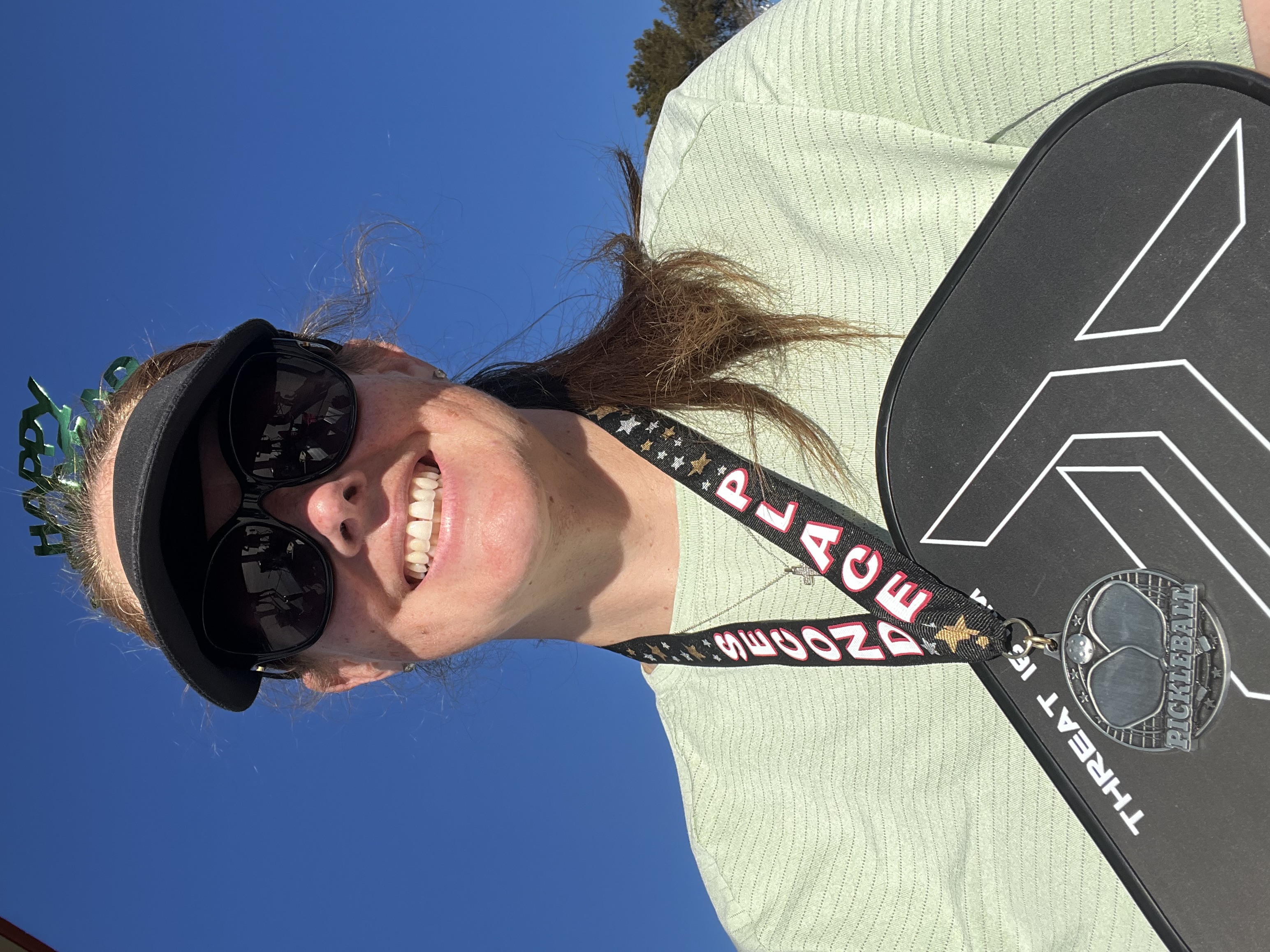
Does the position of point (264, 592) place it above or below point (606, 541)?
above

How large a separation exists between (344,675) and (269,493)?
0.64m

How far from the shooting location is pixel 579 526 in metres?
1.79

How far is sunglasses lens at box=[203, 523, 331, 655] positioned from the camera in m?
1.58

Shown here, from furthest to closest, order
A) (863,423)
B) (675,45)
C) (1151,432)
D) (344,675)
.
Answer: (675,45)
(344,675)
(863,423)
(1151,432)

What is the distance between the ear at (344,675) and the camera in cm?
197

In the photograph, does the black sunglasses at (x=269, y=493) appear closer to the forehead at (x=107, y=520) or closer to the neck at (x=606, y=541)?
the forehead at (x=107, y=520)

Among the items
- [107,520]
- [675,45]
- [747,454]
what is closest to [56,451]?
[107,520]

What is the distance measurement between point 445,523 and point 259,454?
0.37 meters

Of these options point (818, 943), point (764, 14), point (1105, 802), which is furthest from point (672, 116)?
point (818, 943)

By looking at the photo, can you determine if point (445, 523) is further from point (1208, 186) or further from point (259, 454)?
point (1208, 186)

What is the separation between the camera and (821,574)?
5.49 ft

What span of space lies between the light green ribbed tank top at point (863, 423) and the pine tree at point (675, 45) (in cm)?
1049

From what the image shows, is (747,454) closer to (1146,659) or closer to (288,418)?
(1146,659)

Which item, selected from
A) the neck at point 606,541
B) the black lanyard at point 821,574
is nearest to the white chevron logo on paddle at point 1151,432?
the black lanyard at point 821,574
